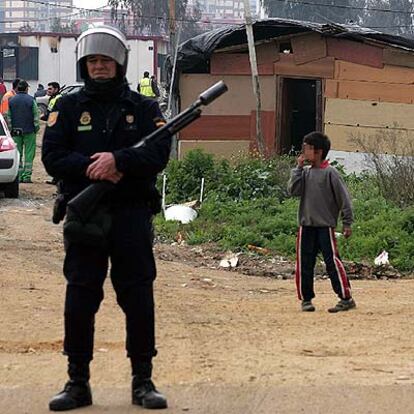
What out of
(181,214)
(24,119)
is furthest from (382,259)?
(24,119)

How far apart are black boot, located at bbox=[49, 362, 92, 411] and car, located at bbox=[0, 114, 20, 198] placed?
512 inches

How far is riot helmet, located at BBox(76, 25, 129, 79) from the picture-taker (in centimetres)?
539

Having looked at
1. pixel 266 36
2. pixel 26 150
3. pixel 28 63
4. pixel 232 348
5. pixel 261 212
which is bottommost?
pixel 261 212

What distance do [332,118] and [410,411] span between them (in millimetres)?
16431

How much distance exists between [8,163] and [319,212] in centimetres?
984

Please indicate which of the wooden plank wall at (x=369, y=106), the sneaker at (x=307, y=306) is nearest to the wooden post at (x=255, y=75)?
the wooden plank wall at (x=369, y=106)

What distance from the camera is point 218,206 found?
661 inches

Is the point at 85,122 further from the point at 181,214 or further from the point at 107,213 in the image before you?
the point at 181,214

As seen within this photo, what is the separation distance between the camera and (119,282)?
5441mm

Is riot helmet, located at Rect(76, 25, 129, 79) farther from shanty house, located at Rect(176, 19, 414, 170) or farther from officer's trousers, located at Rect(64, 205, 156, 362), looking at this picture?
shanty house, located at Rect(176, 19, 414, 170)

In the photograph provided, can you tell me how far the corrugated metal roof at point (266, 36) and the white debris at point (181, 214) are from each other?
540cm

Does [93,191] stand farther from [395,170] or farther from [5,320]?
[395,170]

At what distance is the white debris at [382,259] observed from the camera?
1316cm

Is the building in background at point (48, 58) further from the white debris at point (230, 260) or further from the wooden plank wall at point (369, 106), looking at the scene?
the white debris at point (230, 260)
